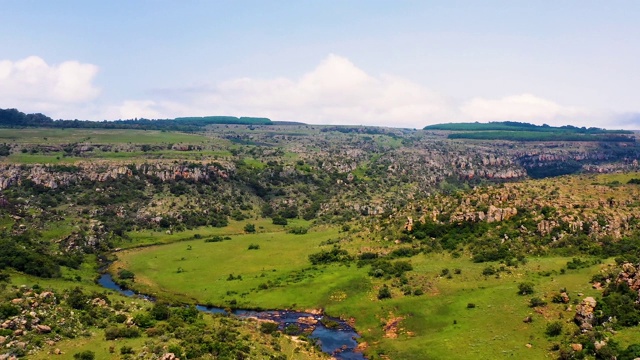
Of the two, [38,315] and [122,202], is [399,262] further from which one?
[122,202]

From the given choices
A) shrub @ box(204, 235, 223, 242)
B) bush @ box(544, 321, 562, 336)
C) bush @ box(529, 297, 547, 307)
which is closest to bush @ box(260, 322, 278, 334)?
bush @ box(544, 321, 562, 336)

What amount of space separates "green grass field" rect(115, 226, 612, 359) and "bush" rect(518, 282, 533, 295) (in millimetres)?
1049

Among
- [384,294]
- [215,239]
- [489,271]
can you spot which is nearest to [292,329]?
[384,294]

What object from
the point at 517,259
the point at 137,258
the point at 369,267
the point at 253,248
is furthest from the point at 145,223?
the point at 517,259

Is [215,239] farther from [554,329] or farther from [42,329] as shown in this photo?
[554,329]

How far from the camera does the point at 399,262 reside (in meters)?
109

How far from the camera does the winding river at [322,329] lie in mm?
76938

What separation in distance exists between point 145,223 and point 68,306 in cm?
10031

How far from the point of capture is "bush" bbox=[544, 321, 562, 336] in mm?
70375

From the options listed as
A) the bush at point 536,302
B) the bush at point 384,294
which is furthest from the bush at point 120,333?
the bush at point 536,302

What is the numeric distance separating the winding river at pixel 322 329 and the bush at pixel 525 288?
2913cm

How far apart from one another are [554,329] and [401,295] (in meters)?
29.6

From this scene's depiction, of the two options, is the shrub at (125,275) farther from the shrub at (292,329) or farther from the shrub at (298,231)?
the shrub at (298,231)

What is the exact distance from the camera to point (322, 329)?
283 ft
